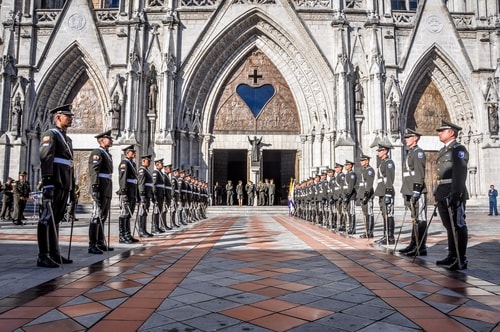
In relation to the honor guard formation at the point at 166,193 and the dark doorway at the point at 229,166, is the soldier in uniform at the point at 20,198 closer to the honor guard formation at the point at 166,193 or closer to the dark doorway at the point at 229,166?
the honor guard formation at the point at 166,193

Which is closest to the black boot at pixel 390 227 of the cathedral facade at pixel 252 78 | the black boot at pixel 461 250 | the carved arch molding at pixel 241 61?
the black boot at pixel 461 250

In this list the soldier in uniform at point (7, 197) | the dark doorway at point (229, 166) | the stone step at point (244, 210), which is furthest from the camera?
the dark doorway at point (229, 166)

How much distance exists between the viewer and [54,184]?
501cm

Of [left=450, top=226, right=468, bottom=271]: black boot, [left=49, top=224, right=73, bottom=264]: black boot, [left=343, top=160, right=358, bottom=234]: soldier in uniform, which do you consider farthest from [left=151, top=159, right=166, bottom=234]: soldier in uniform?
[left=450, top=226, right=468, bottom=271]: black boot

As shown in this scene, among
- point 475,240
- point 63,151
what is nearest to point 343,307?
point 63,151

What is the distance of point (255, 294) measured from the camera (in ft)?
10.9

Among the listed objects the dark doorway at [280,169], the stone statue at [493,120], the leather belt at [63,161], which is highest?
the stone statue at [493,120]

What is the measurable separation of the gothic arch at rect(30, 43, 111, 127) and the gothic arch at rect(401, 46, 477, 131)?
56.7 ft

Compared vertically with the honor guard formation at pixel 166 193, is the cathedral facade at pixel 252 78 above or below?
above

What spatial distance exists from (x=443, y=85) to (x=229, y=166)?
51.8 feet

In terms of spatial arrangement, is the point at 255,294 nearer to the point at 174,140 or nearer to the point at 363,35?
the point at 174,140

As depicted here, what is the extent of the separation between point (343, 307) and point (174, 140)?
18.0m

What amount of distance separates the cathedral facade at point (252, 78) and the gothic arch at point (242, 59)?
0.23 ft

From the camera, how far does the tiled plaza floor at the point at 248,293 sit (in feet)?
8.23
